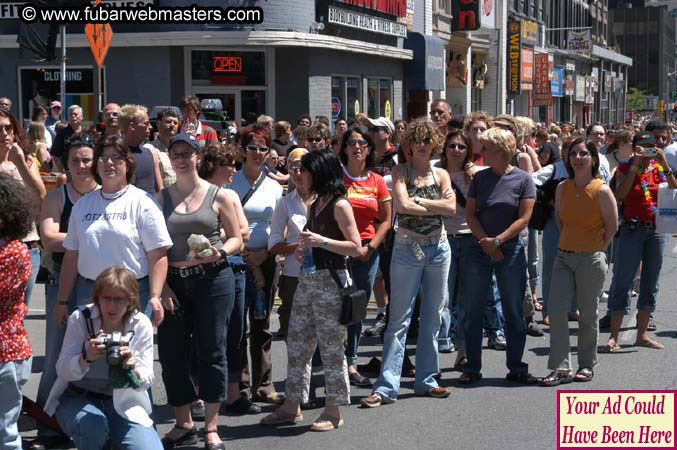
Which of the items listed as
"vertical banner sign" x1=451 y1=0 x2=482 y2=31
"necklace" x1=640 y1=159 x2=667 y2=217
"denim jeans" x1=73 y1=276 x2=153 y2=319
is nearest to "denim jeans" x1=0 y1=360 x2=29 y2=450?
"denim jeans" x1=73 y1=276 x2=153 y2=319

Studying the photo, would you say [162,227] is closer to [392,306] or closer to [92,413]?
[92,413]

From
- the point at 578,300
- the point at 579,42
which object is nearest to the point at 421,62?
the point at 578,300

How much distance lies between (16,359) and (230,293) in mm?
1583

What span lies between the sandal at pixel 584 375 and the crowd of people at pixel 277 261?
0.06 ft

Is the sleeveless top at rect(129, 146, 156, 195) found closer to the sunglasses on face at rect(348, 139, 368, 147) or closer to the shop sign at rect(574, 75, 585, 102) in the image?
the sunglasses on face at rect(348, 139, 368, 147)

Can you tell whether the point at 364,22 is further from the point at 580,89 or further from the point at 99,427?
the point at 580,89

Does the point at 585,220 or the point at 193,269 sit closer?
the point at 193,269

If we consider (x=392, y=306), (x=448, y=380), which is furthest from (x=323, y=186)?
(x=448, y=380)

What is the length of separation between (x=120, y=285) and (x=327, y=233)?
1.93 meters

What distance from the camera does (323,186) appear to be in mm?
6629

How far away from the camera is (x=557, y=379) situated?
7.82 meters

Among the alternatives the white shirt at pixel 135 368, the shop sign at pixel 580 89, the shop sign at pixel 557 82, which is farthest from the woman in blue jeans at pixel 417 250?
the shop sign at pixel 580 89

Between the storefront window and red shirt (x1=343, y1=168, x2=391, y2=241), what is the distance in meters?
15.3

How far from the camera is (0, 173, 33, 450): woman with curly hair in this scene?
5027 mm
